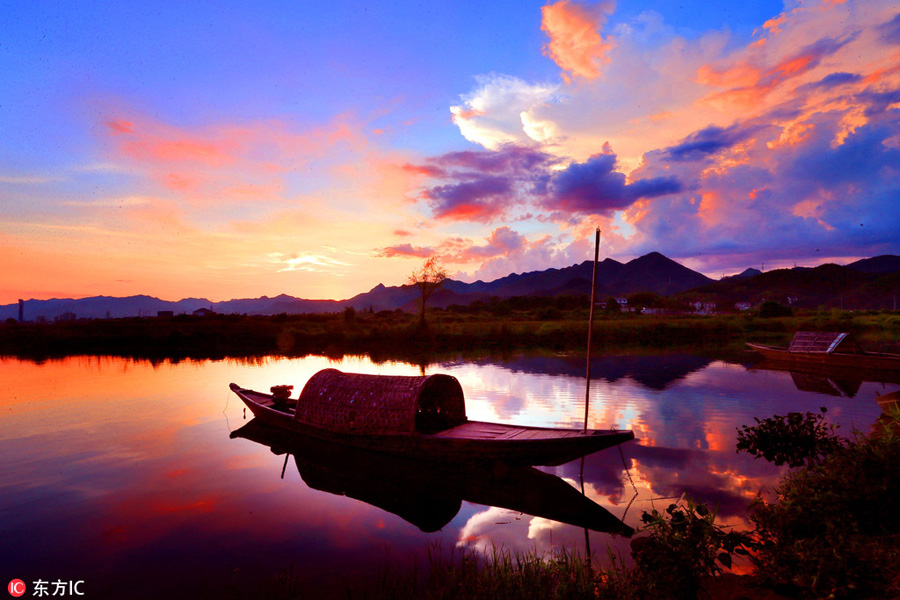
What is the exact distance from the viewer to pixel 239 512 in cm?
1002

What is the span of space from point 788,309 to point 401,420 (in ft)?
251

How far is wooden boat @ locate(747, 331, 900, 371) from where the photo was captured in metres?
24.2

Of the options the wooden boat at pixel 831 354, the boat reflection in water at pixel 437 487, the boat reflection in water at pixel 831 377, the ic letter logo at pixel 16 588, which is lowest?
the ic letter logo at pixel 16 588

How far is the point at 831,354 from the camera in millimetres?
26094

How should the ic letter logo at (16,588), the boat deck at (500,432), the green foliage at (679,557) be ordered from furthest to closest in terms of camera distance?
the boat deck at (500,432)
the ic letter logo at (16,588)
the green foliage at (679,557)

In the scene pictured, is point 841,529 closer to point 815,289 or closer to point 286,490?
point 286,490

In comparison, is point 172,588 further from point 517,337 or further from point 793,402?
point 517,337

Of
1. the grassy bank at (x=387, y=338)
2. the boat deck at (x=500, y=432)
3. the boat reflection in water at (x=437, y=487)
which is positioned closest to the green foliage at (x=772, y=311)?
the grassy bank at (x=387, y=338)

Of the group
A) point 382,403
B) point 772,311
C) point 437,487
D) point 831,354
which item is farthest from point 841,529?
point 772,311

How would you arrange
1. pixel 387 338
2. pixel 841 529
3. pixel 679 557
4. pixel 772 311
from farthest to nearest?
pixel 772 311
pixel 387 338
pixel 841 529
pixel 679 557

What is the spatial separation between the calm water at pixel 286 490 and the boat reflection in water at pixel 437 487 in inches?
2.2

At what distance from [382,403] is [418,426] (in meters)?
1.31

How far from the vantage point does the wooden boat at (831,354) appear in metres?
24.2

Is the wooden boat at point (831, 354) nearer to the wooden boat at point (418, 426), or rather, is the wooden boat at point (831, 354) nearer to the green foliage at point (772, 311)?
the wooden boat at point (418, 426)
